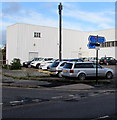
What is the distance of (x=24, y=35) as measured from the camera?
1613 inches

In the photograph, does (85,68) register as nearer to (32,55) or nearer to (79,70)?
(79,70)

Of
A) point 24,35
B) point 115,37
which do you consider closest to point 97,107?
point 24,35

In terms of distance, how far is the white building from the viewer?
40.7m

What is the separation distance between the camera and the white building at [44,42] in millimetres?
40656

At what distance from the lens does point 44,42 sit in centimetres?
4341

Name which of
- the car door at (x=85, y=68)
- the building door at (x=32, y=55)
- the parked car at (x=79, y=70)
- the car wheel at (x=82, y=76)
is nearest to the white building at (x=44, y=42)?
the building door at (x=32, y=55)

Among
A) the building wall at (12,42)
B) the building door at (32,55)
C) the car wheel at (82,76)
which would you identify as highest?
the building wall at (12,42)

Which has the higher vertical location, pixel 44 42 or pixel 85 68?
pixel 44 42

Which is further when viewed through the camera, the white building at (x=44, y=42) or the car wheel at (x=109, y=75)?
the white building at (x=44, y=42)

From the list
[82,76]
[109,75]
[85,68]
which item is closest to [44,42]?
[109,75]

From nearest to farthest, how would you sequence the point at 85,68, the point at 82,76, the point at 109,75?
the point at 82,76
the point at 85,68
the point at 109,75

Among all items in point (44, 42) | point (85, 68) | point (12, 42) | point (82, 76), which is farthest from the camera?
point (44, 42)

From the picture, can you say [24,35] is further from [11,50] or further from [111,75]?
[111,75]

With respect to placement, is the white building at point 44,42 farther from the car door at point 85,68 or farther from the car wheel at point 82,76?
the car wheel at point 82,76
